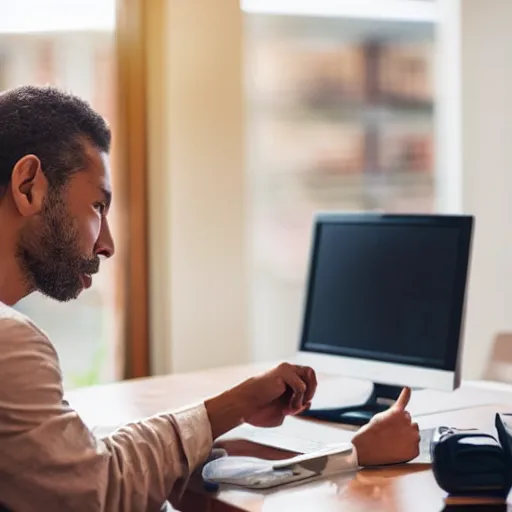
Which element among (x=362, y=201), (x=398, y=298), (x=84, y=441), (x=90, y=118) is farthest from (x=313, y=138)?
(x=84, y=441)

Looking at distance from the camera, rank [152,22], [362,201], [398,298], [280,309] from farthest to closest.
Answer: [362,201]
[280,309]
[152,22]
[398,298]

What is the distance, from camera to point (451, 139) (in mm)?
3775

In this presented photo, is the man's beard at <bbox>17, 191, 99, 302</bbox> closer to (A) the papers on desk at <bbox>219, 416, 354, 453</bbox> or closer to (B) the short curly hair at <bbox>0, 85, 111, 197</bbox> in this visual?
(B) the short curly hair at <bbox>0, 85, 111, 197</bbox>

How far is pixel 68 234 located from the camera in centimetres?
138

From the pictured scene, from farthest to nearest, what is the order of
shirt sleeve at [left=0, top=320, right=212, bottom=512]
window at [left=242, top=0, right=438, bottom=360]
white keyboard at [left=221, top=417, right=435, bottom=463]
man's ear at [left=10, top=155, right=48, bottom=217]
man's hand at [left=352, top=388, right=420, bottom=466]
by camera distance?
window at [left=242, top=0, right=438, bottom=360] → white keyboard at [left=221, top=417, right=435, bottom=463] → man's hand at [left=352, top=388, right=420, bottom=466] → man's ear at [left=10, top=155, right=48, bottom=217] → shirt sleeve at [left=0, top=320, right=212, bottom=512]

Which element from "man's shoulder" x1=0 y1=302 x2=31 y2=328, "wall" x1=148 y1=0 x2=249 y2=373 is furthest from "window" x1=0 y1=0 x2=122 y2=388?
"man's shoulder" x1=0 y1=302 x2=31 y2=328

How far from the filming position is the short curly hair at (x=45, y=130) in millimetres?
1340

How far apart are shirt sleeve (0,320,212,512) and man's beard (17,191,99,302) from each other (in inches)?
6.4

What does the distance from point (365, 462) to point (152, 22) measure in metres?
1.97

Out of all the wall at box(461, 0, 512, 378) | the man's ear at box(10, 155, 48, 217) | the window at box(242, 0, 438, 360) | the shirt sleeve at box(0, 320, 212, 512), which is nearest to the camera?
the shirt sleeve at box(0, 320, 212, 512)

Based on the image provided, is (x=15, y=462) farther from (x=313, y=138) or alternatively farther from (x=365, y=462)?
(x=313, y=138)

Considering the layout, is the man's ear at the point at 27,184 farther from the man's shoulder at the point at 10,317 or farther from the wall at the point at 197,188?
the wall at the point at 197,188

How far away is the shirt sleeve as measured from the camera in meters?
1.17

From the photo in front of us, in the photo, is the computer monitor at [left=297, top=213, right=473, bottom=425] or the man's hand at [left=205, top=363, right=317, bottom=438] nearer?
the man's hand at [left=205, top=363, right=317, bottom=438]
